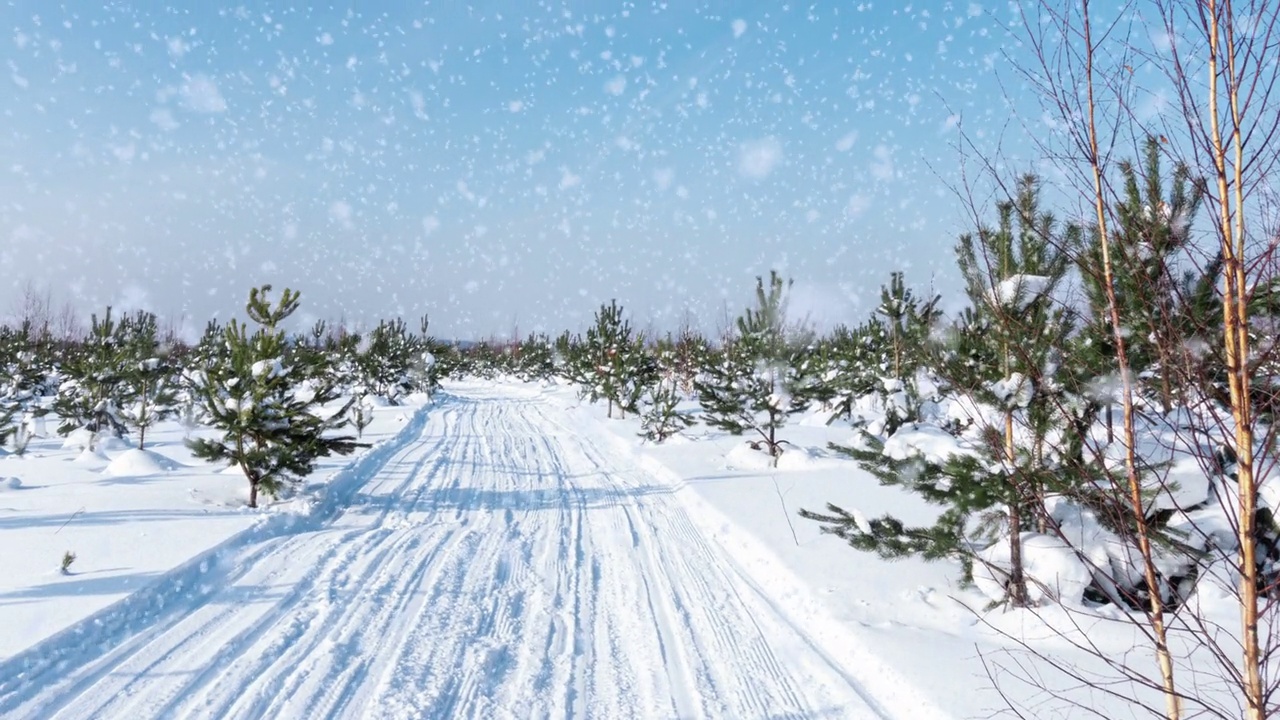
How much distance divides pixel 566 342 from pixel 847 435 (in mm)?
26102

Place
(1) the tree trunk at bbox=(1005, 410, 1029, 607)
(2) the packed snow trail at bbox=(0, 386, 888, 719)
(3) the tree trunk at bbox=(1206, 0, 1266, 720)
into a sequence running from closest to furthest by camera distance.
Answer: (3) the tree trunk at bbox=(1206, 0, 1266, 720) → (2) the packed snow trail at bbox=(0, 386, 888, 719) → (1) the tree trunk at bbox=(1005, 410, 1029, 607)

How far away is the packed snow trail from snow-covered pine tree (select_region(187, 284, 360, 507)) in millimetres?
1175

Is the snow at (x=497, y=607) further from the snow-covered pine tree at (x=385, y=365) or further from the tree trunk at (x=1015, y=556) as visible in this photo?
the snow-covered pine tree at (x=385, y=365)

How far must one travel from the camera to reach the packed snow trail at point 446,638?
3.92m

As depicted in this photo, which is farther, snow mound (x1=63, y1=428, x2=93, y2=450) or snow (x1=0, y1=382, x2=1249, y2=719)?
snow mound (x1=63, y1=428, x2=93, y2=450)

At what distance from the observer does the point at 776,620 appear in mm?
5637

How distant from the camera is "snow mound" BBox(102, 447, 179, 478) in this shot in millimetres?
10330

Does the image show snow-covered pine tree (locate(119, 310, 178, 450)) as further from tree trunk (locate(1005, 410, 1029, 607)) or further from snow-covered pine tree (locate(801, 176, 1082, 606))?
tree trunk (locate(1005, 410, 1029, 607))

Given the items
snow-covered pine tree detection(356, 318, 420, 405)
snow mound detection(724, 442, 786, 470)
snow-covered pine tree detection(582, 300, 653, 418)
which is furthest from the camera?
snow-covered pine tree detection(356, 318, 420, 405)

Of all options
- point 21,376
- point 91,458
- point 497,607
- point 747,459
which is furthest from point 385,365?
point 497,607


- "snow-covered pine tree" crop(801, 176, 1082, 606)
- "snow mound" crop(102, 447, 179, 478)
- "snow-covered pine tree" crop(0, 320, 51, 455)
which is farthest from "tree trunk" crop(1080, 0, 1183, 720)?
"snow-covered pine tree" crop(0, 320, 51, 455)

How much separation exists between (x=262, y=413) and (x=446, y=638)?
17.7 feet

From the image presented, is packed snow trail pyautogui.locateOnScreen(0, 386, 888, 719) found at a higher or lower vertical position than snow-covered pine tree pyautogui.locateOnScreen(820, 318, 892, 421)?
lower

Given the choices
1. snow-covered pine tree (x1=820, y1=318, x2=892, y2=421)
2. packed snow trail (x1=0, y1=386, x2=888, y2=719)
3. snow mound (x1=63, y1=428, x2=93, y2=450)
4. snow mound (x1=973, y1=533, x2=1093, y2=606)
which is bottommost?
packed snow trail (x1=0, y1=386, x2=888, y2=719)
